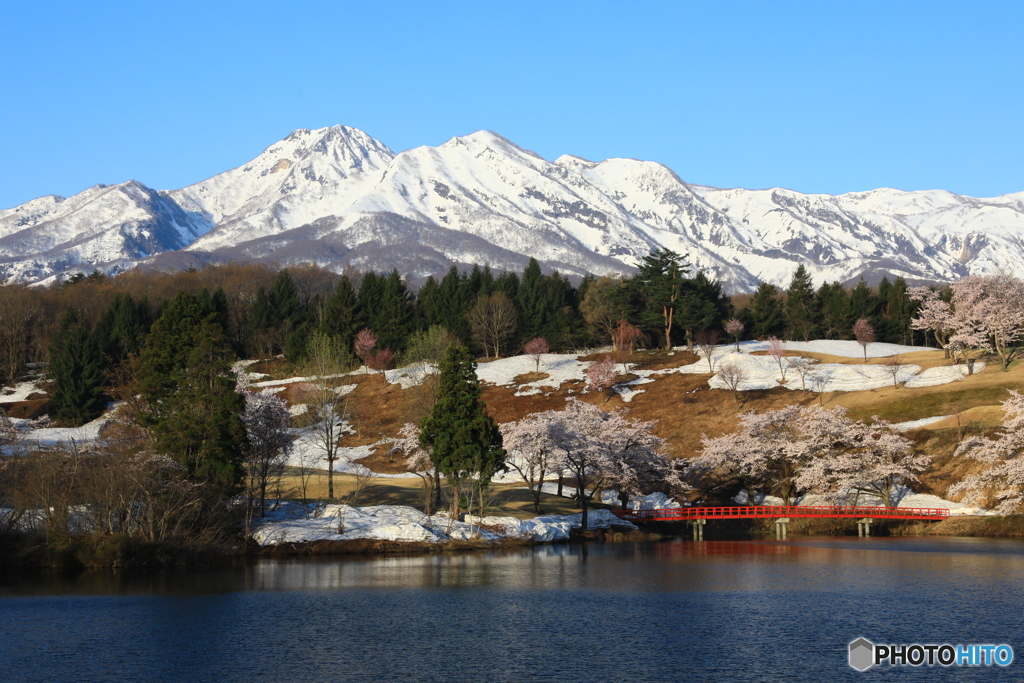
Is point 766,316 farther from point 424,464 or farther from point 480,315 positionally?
point 424,464

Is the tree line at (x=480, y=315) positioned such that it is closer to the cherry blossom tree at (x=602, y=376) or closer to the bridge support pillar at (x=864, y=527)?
the cherry blossom tree at (x=602, y=376)

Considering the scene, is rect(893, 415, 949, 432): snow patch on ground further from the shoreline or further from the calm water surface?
the calm water surface

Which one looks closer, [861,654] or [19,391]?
[861,654]

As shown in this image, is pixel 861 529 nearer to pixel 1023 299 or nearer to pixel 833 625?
pixel 833 625

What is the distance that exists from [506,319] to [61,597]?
84.1 metres

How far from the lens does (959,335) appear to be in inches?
3482

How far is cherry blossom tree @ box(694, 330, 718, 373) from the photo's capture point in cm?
9821

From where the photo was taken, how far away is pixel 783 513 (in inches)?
2456

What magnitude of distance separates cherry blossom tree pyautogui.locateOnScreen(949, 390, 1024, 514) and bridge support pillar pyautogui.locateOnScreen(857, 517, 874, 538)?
5673 millimetres

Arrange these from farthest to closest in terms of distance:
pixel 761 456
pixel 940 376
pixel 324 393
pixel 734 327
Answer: pixel 734 327 → pixel 940 376 → pixel 324 393 → pixel 761 456

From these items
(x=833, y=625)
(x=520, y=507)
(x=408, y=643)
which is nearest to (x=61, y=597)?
(x=408, y=643)

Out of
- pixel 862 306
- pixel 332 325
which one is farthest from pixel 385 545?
pixel 862 306

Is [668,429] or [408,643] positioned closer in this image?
[408,643]

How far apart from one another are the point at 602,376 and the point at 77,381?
2180 inches
